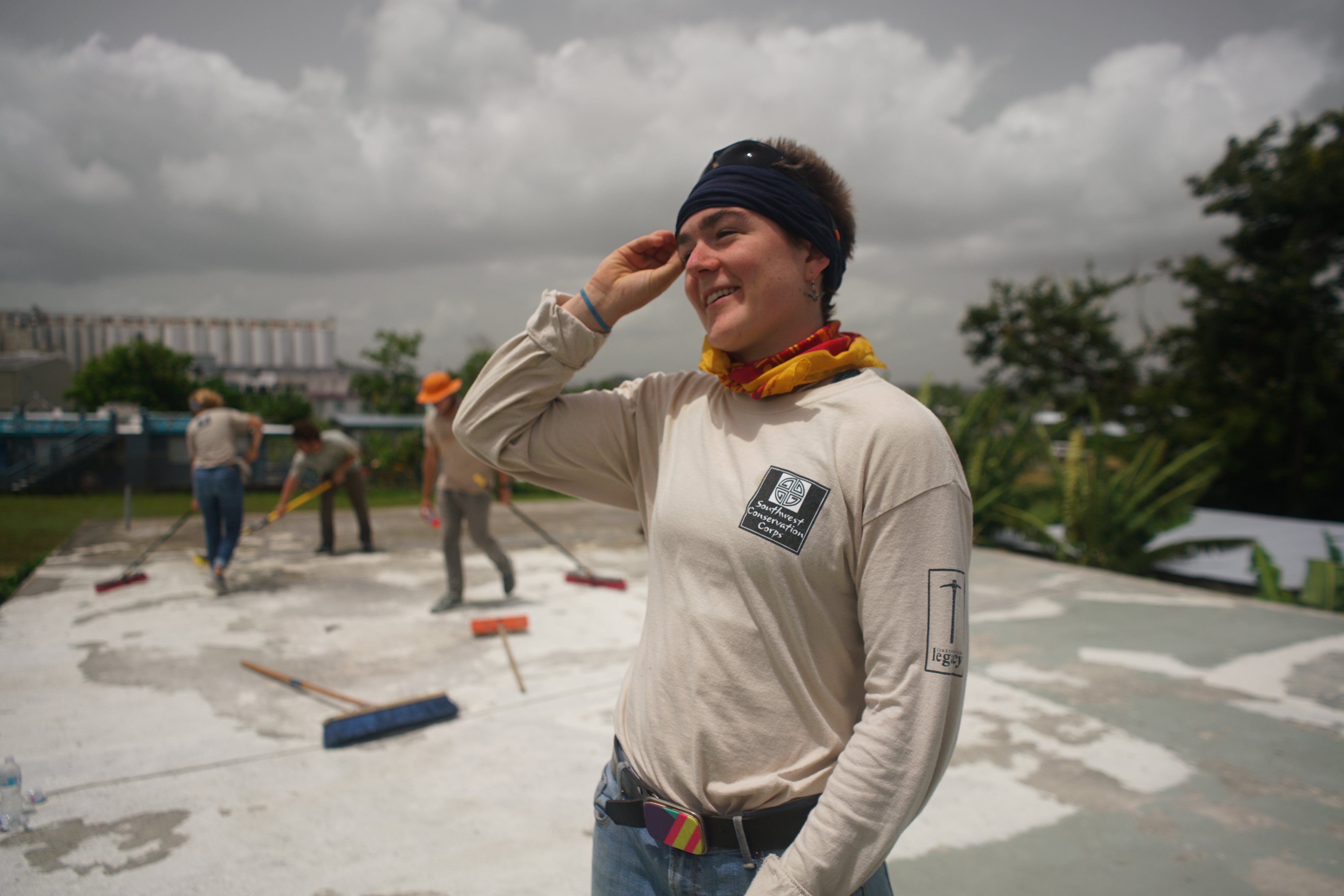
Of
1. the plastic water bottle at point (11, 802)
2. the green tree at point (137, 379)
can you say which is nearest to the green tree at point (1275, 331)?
the plastic water bottle at point (11, 802)

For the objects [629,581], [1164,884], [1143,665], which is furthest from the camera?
[629,581]

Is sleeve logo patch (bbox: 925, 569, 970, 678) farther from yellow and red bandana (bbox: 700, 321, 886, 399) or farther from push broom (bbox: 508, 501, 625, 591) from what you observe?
push broom (bbox: 508, 501, 625, 591)

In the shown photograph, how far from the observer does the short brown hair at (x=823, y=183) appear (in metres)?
1.31

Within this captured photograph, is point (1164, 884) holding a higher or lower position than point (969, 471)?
lower

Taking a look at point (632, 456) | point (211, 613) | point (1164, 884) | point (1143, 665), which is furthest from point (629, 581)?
point (632, 456)

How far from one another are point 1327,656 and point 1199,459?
482 centimetres

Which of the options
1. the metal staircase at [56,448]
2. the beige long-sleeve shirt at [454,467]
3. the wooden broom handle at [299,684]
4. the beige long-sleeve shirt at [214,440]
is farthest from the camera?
the metal staircase at [56,448]

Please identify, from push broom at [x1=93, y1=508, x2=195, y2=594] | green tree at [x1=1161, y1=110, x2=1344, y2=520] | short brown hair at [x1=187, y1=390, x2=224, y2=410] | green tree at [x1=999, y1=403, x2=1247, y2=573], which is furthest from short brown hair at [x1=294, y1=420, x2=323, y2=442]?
green tree at [x1=1161, y1=110, x2=1344, y2=520]

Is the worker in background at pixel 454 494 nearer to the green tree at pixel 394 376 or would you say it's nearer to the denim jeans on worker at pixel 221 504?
the denim jeans on worker at pixel 221 504

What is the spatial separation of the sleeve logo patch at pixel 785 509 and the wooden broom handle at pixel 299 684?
11.8ft

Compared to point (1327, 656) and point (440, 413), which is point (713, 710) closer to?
point (440, 413)

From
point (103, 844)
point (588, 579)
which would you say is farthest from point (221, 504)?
point (103, 844)

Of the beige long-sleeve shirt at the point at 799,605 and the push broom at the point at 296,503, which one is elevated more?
the beige long-sleeve shirt at the point at 799,605

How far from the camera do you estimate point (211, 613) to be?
5828 mm
